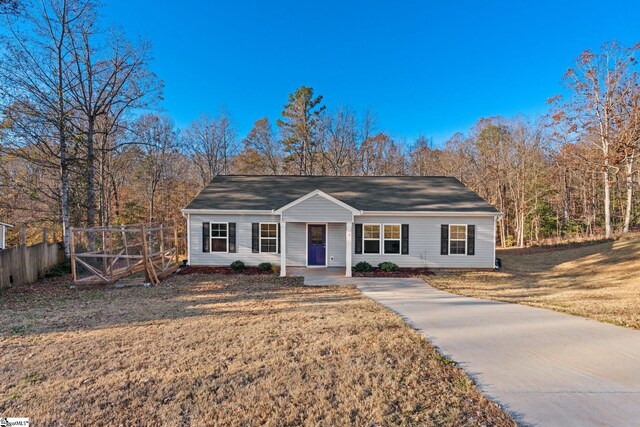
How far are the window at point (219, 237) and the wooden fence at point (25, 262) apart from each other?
232 inches

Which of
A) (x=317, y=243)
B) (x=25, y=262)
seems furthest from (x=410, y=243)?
(x=25, y=262)

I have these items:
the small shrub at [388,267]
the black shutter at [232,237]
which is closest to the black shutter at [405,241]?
the small shrub at [388,267]

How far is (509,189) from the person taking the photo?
29234 millimetres

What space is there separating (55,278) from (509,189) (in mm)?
32232

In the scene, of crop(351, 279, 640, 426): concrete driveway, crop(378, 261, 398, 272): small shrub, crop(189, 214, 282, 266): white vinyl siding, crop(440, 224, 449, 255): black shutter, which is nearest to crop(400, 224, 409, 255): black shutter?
crop(378, 261, 398, 272): small shrub

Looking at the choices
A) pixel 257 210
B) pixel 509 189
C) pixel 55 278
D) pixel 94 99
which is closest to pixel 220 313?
pixel 257 210

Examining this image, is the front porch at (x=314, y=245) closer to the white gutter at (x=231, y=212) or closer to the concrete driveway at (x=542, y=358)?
the white gutter at (x=231, y=212)

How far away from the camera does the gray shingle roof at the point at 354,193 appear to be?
14.3 meters

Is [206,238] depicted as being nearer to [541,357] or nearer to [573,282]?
[541,357]

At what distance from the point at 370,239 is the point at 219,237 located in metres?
6.59

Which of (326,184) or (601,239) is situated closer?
(326,184)

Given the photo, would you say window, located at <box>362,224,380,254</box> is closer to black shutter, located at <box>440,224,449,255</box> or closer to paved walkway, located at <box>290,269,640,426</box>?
black shutter, located at <box>440,224,449,255</box>

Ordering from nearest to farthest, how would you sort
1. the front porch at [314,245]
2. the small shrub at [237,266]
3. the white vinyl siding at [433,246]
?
the small shrub at [237,266]
the white vinyl siding at [433,246]
the front porch at [314,245]

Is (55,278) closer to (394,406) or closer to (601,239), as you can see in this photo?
(394,406)
